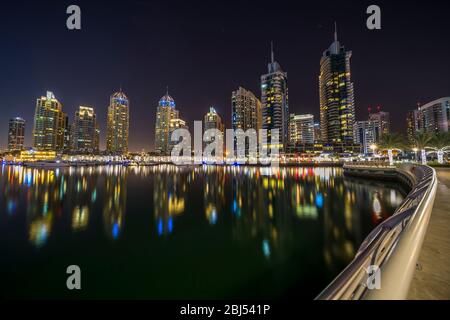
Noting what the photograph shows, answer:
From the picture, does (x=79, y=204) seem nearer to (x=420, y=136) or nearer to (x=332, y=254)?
(x=332, y=254)


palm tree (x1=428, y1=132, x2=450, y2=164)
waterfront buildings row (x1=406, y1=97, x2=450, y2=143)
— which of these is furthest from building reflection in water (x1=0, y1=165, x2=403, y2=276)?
waterfront buildings row (x1=406, y1=97, x2=450, y2=143)

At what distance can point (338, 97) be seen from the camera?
468ft

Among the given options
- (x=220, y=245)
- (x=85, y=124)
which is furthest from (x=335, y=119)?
(x=85, y=124)

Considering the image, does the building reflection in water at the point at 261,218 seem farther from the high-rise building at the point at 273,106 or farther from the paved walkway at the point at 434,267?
the high-rise building at the point at 273,106

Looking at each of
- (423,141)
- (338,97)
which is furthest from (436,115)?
(423,141)

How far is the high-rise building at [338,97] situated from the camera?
140 metres

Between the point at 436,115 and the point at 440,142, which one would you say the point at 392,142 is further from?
the point at 436,115

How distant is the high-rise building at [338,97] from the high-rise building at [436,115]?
40.3 meters

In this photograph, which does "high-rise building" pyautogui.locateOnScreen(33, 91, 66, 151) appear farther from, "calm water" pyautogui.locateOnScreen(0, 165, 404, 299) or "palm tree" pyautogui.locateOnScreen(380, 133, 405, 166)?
"palm tree" pyautogui.locateOnScreen(380, 133, 405, 166)

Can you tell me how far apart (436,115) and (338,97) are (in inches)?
2353

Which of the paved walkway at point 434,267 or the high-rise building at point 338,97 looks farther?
the high-rise building at point 338,97

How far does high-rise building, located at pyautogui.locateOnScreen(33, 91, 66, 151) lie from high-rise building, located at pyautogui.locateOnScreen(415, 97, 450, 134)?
272 meters

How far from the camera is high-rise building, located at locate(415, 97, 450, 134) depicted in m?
119

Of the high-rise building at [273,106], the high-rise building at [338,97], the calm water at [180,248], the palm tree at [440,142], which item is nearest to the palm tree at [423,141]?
the palm tree at [440,142]
